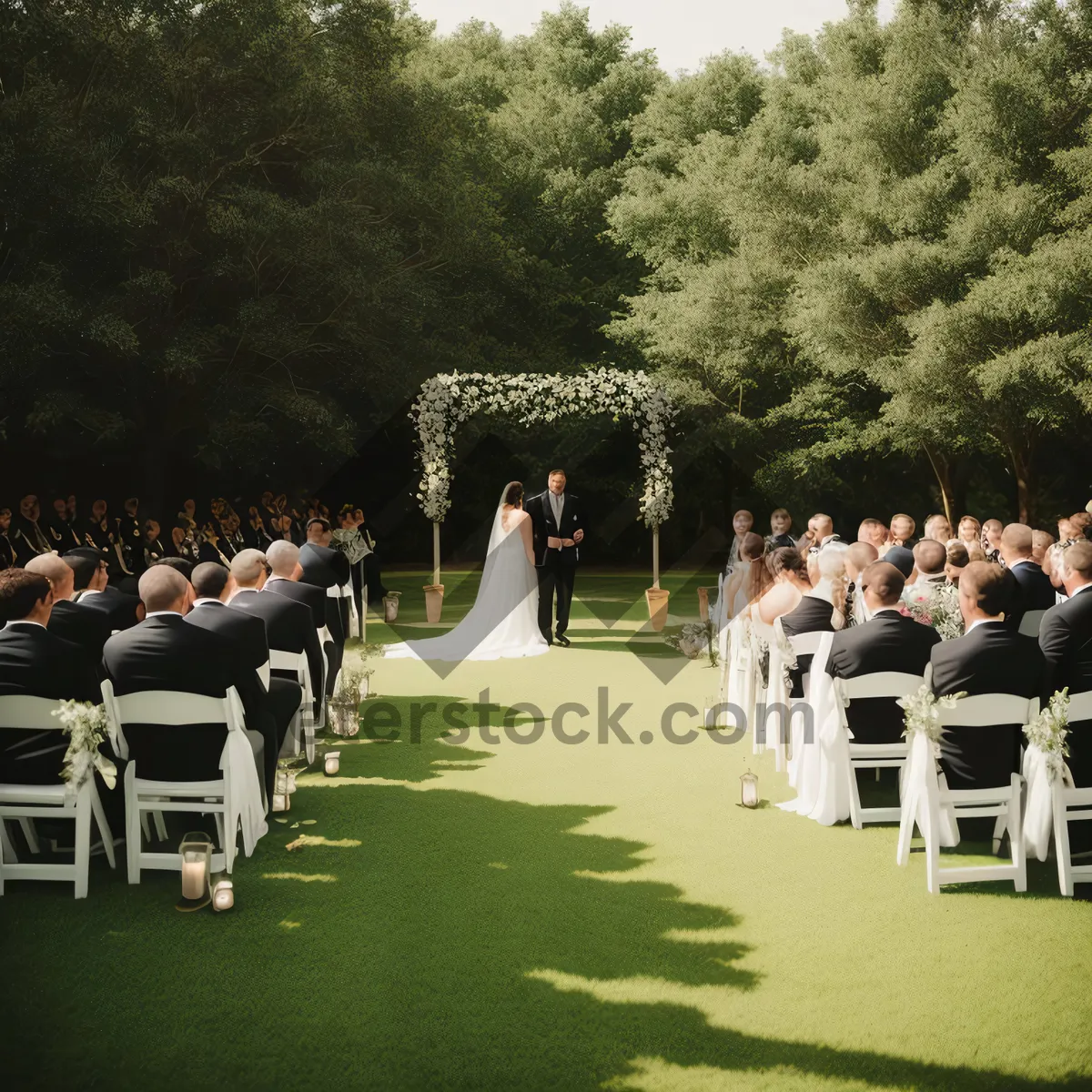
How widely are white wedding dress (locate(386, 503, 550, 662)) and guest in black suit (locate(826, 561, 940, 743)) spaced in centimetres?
702

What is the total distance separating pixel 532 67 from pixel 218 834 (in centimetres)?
3514

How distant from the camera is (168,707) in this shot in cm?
534

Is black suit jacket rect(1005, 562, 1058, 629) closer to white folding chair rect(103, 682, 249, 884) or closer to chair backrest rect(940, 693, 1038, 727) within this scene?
chair backrest rect(940, 693, 1038, 727)

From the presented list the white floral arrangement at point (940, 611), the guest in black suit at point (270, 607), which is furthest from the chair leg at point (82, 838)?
Result: the white floral arrangement at point (940, 611)

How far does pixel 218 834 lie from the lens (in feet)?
18.9

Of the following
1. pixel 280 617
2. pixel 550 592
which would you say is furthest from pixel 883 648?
pixel 550 592

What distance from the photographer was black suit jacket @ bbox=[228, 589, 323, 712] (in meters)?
7.38

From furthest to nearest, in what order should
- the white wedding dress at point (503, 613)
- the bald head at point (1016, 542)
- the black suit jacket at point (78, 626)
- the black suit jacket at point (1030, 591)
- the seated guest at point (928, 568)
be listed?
the white wedding dress at point (503, 613), the bald head at point (1016, 542), the black suit jacket at point (1030, 591), the seated guest at point (928, 568), the black suit jacket at point (78, 626)

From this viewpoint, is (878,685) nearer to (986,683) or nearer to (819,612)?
(986,683)

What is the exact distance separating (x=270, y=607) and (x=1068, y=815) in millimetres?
4997

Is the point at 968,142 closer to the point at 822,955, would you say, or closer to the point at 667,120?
the point at 667,120

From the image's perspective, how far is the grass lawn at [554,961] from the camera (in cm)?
382

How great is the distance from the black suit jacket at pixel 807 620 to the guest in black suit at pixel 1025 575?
1497 mm

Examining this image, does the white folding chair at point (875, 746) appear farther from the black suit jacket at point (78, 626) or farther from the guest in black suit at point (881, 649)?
the black suit jacket at point (78, 626)
